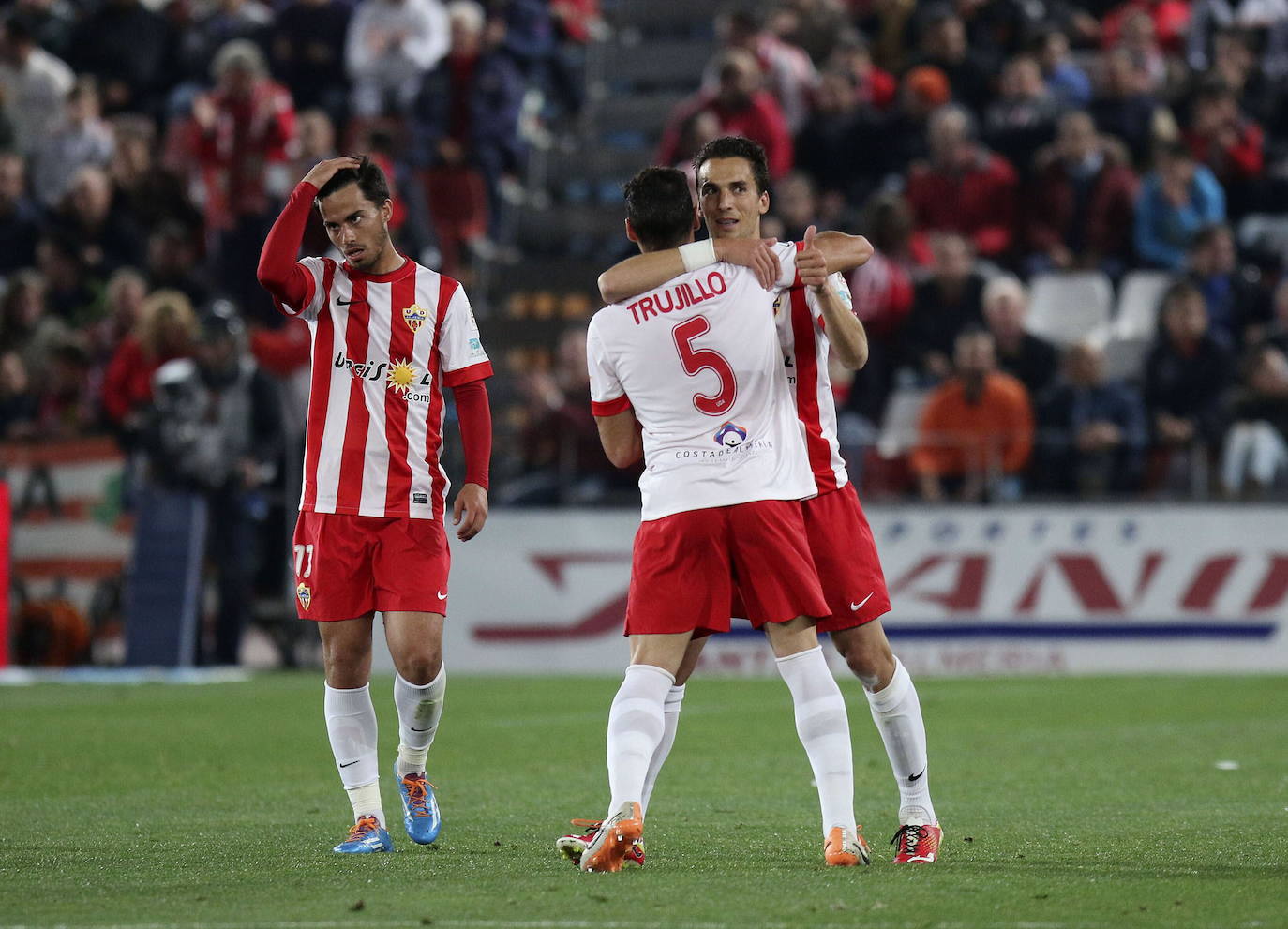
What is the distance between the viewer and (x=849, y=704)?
474 inches

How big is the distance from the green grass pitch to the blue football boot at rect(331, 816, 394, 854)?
0.33 ft

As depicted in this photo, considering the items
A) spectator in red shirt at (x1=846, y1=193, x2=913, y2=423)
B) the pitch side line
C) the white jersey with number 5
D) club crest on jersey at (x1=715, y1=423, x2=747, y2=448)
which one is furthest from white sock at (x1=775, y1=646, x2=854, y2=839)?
spectator in red shirt at (x1=846, y1=193, x2=913, y2=423)

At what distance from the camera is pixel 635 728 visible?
5.75m

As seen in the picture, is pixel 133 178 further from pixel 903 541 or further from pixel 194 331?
pixel 903 541

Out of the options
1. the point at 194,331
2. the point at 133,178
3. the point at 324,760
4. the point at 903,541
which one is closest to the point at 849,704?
the point at 903,541

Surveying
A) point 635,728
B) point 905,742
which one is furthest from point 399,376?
point 905,742

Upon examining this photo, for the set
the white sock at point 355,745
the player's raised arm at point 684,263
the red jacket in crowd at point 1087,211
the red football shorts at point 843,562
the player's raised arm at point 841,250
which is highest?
the red jacket in crowd at point 1087,211

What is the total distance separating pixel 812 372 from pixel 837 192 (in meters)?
11.7

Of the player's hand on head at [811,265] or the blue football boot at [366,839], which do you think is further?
the blue football boot at [366,839]

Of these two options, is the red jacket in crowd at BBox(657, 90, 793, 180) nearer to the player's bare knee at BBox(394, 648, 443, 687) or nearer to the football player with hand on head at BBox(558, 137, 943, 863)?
the player's bare knee at BBox(394, 648, 443, 687)

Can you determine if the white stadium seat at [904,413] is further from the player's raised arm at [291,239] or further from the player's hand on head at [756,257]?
the player's hand on head at [756,257]

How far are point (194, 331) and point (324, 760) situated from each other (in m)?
6.77

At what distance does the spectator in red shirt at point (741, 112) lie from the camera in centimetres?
1712

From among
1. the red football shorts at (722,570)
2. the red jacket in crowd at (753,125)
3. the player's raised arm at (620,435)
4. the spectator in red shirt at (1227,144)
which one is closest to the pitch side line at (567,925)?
the red football shorts at (722,570)
